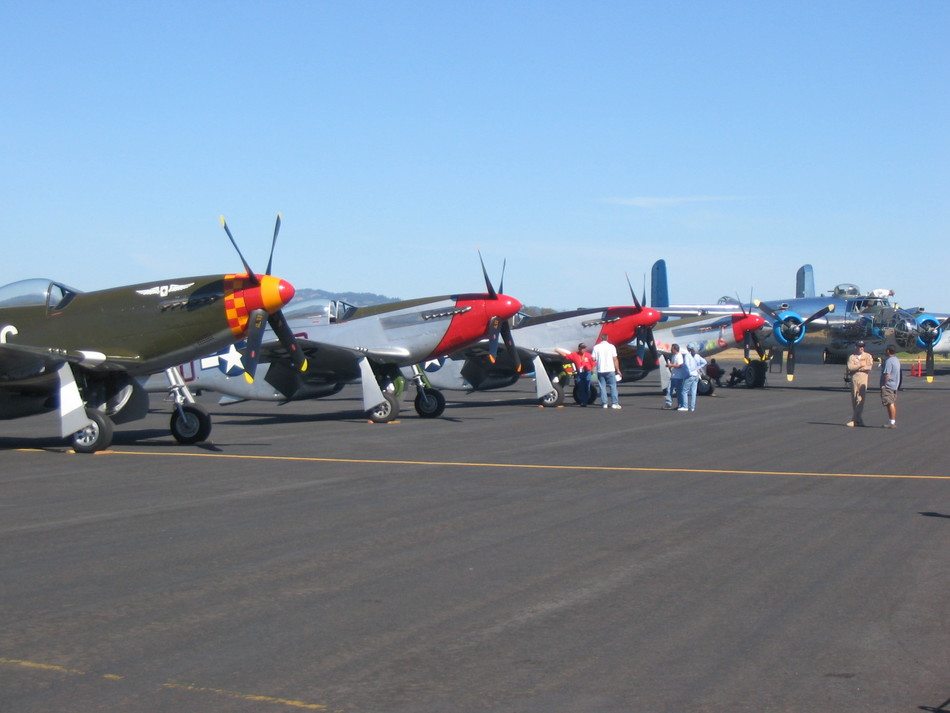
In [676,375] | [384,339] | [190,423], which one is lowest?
[676,375]

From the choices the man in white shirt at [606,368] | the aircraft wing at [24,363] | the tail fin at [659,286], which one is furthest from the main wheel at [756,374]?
the tail fin at [659,286]

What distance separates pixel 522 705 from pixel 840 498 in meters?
6.67

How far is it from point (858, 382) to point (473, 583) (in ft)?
48.2

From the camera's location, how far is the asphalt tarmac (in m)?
4.36

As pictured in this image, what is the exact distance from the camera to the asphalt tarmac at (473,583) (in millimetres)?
4363

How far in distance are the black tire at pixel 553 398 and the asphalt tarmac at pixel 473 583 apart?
37.0ft

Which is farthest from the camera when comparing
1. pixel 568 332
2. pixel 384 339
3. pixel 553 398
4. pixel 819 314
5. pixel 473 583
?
pixel 819 314

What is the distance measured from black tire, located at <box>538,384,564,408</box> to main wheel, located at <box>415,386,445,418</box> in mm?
4038

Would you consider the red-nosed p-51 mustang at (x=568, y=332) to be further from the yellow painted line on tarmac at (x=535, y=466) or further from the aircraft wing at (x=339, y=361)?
the yellow painted line on tarmac at (x=535, y=466)

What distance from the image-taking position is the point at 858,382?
19062 millimetres

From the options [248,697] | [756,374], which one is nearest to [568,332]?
[756,374]

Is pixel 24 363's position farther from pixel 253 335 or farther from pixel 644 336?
pixel 644 336

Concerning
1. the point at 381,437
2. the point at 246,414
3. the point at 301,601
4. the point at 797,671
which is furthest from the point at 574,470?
the point at 246,414

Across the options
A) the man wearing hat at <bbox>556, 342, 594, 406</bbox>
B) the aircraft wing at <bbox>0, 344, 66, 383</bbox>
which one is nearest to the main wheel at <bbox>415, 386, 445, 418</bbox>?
the man wearing hat at <bbox>556, 342, 594, 406</bbox>
